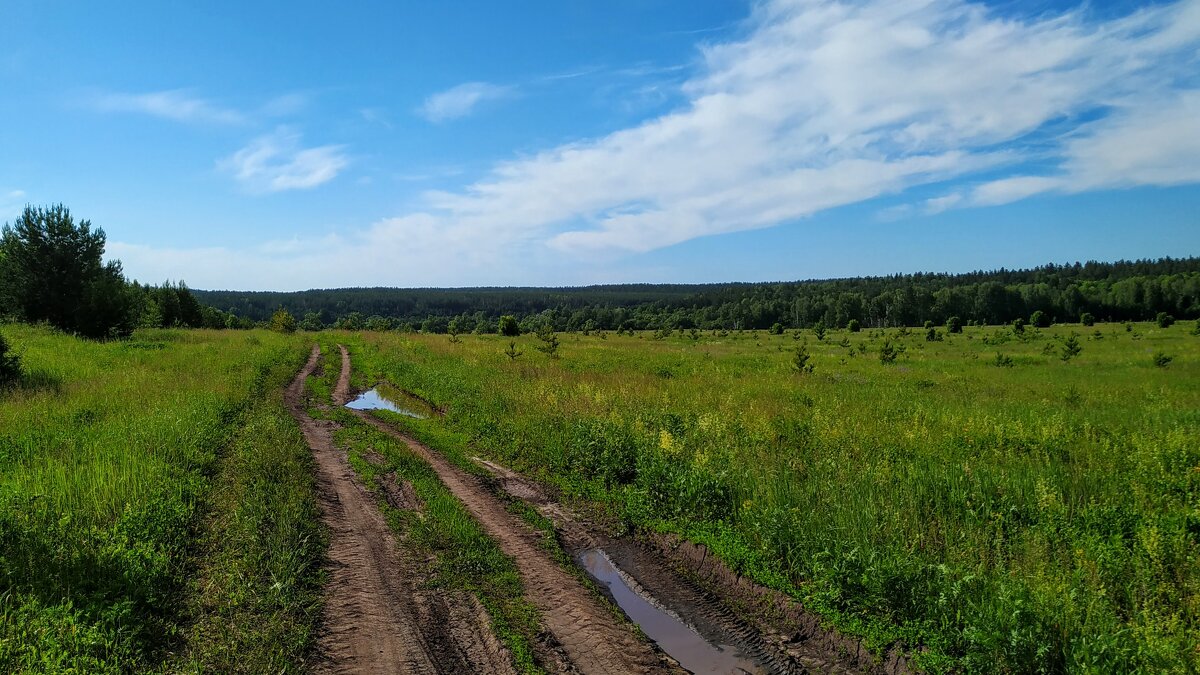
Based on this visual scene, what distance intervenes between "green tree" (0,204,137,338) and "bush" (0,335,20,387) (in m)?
18.0

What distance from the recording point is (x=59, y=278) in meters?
28.3

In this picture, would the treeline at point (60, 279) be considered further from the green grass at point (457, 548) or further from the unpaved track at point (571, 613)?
the unpaved track at point (571, 613)

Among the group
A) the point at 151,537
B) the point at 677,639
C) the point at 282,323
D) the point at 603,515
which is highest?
the point at 282,323

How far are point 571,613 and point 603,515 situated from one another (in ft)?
9.14

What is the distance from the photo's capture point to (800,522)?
6.42 m

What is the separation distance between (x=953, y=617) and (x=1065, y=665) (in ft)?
2.72

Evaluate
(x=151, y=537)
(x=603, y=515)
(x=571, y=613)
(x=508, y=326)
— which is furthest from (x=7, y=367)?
(x=508, y=326)

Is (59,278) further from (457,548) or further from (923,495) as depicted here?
(923,495)

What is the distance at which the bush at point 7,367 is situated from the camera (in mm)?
13695

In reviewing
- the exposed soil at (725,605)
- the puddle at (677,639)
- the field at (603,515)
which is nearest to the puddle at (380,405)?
the field at (603,515)

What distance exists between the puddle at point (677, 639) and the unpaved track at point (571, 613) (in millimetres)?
255

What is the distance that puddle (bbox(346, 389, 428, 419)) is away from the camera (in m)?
16.5

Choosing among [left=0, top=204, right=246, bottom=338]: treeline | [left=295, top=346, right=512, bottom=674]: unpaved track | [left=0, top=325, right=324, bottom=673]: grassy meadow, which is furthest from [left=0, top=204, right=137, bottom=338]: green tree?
[left=295, top=346, right=512, bottom=674]: unpaved track

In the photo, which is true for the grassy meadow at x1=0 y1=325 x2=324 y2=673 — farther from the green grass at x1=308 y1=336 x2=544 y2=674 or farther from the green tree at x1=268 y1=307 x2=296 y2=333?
the green tree at x1=268 y1=307 x2=296 y2=333
